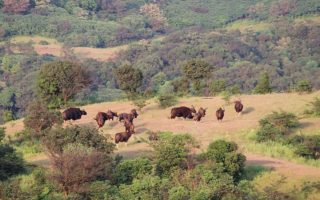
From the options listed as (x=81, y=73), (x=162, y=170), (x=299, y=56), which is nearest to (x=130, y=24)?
(x=299, y=56)

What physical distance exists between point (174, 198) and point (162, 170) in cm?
321

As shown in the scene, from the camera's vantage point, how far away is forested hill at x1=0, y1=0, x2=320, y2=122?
7775 centimetres

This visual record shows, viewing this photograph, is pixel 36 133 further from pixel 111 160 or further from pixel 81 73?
pixel 81 73

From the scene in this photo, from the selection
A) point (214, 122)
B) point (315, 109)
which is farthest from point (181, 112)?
point (315, 109)

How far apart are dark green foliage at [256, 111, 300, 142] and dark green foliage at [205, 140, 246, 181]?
462cm

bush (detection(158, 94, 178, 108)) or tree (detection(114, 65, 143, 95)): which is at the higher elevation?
tree (detection(114, 65, 143, 95))

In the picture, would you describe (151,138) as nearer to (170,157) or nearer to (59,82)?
(170,157)

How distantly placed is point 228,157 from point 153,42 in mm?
89090

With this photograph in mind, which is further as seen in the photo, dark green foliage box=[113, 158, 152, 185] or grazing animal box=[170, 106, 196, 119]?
grazing animal box=[170, 106, 196, 119]

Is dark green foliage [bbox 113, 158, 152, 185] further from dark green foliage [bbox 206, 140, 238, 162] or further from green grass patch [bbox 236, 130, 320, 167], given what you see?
green grass patch [bbox 236, 130, 320, 167]

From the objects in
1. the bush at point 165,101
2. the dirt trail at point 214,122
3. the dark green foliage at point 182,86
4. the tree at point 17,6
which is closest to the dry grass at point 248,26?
the tree at point 17,6

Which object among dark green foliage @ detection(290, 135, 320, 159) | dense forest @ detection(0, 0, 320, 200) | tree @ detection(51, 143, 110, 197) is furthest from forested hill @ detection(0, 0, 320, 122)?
tree @ detection(51, 143, 110, 197)

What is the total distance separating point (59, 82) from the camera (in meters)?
34.9

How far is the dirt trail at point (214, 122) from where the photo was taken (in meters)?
22.2
